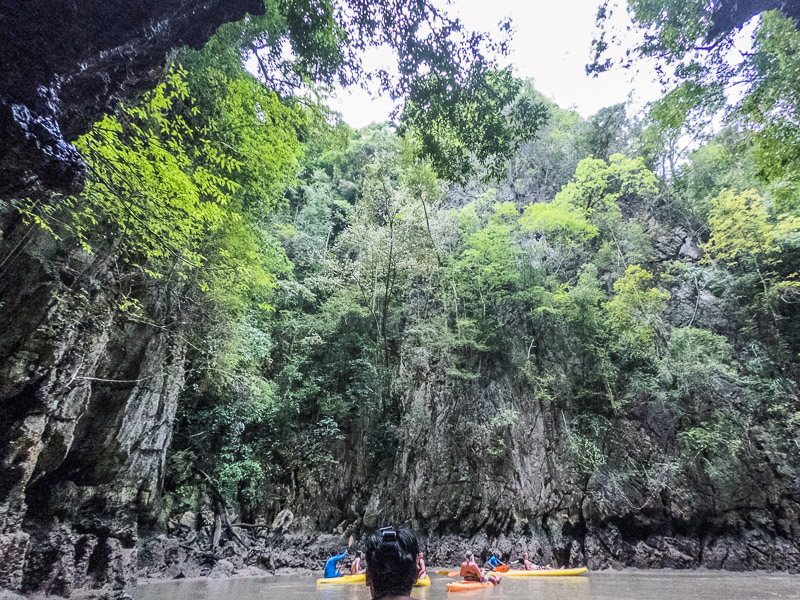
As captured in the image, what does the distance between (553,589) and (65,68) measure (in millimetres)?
9497

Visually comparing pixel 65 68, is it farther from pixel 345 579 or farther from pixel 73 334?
pixel 345 579

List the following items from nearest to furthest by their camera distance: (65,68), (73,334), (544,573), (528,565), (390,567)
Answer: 1. (390,567)
2. (65,68)
3. (73,334)
4. (544,573)
5. (528,565)

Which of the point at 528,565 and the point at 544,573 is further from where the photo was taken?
the point at 528,565

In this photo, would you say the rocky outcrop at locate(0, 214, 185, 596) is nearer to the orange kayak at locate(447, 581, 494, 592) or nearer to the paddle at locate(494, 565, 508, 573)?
the orange kayak at locate(447, 581, 494, 592)

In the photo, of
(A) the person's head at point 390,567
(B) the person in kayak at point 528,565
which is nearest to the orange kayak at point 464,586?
(B) the person in kayak at point 528,565

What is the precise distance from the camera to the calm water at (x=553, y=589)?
18.8 ft

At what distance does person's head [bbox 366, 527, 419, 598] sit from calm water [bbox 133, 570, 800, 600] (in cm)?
557

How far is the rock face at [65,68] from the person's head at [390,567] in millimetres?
3067

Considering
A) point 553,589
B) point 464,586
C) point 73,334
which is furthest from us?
point 464,586

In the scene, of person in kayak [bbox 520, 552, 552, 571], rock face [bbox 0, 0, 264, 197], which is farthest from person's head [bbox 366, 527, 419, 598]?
person in kayak [bbox 520, 552, 552, 571]

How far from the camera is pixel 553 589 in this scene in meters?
6.66

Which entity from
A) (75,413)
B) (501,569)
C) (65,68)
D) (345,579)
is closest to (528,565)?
(501,569)

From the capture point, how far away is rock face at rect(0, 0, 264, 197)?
225 cm

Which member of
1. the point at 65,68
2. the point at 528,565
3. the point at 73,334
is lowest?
the point at 528,565
